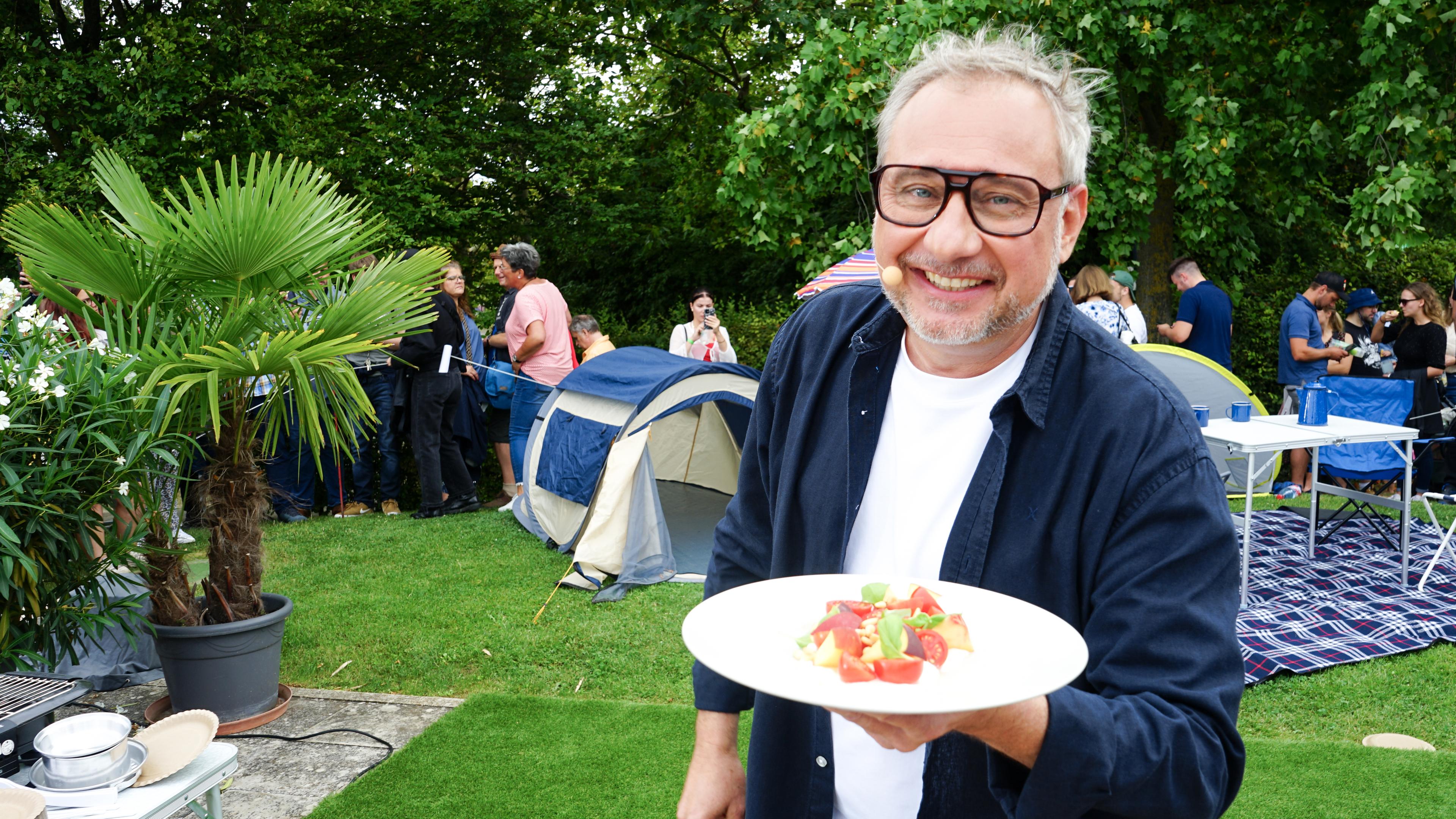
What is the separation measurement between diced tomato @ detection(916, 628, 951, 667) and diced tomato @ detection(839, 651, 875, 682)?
7cm

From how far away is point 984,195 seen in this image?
4.10 feet

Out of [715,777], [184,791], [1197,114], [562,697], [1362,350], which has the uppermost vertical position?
[1197,114]

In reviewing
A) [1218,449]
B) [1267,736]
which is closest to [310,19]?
[1218,449]

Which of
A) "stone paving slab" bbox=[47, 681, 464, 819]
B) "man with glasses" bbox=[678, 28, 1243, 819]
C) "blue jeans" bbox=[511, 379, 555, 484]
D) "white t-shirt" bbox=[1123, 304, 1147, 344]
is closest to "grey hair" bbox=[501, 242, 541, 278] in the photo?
"blue jeans" bbox=[511, 379, 555, 484]

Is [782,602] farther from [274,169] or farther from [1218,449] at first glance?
[1218,449]

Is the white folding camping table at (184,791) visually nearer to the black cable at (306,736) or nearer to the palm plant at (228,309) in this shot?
the black cable at (306,736)

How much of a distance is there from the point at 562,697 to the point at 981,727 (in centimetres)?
360

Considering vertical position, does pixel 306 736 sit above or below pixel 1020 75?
below

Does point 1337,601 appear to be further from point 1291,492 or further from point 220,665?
point 220,665

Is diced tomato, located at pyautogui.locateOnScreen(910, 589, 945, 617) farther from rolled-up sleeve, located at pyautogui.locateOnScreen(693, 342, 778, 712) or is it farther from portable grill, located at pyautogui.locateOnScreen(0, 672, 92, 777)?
portable grill, located at pyautogui.locateOnScreen(0, 672, 92, 777)

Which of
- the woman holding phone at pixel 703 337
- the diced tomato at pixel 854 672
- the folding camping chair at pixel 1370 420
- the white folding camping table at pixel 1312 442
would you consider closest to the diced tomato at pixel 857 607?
the diced tomato at pixel 854 672

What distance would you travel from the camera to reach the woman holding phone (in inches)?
327

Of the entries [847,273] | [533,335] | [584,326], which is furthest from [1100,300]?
[533,335]

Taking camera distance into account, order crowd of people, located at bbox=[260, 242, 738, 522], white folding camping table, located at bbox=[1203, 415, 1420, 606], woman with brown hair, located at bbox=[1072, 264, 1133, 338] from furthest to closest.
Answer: crowd of people, located at bbox=[260, 242, 738, 522]
woman with brown hair, located at bbox=[1072, 264, 1133, 338]
white folding camping table, located at bbox=[1203, 415, 1420, 606]
